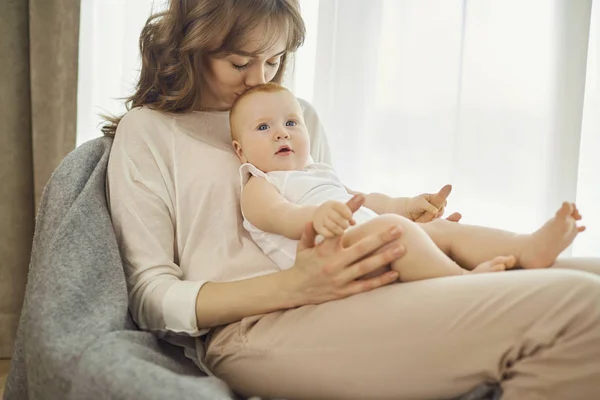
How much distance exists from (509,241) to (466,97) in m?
0.98

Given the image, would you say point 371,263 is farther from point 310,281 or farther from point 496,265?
point 496,265

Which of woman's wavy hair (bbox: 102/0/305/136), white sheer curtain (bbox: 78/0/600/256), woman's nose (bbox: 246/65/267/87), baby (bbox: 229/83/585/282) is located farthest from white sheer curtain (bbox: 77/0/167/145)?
baby (bbox: 229/83/585/282)

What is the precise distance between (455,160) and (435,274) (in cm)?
103

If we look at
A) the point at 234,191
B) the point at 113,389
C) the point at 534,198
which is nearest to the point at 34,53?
the point at 234,191

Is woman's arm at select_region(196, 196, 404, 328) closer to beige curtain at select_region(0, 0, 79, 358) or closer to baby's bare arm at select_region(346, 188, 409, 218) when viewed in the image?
baby's bare arm at select_region(346, 188, 409, 218)

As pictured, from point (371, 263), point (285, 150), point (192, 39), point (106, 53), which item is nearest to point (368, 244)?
point (371, 263)

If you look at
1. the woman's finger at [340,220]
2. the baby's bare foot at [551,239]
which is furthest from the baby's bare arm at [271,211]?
the baby's bare foot at [551,239]

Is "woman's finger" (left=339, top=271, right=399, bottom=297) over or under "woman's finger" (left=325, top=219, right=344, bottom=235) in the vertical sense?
under

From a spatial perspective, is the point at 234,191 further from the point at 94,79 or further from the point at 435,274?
the point at 94,79

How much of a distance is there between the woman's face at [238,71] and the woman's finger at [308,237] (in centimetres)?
52

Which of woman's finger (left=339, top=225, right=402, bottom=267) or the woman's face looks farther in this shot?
the woman's face

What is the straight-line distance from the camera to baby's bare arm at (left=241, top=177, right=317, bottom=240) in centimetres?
108

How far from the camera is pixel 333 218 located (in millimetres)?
918

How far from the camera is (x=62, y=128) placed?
6.86ft
